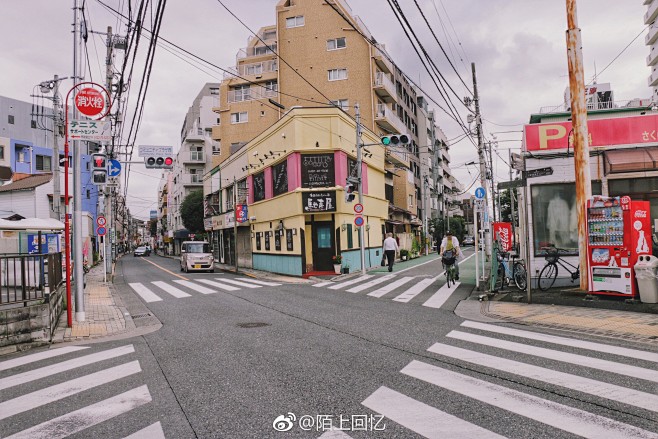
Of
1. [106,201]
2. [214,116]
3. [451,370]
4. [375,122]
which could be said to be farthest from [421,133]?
[451,370]

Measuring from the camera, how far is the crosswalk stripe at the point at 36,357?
6511 millimetres

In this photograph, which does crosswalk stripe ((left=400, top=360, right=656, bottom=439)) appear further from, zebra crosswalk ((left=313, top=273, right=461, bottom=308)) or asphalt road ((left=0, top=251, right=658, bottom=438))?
zebra crosswalk ((left=313, top=273, right=461, bottom=308))

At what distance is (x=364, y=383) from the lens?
16.1 feet

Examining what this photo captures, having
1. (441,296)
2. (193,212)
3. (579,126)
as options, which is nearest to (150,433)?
(441,296)

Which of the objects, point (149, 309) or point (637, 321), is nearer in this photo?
point (637, 321)

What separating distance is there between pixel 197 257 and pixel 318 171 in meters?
9.91

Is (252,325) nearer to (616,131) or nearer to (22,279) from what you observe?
(22,279)

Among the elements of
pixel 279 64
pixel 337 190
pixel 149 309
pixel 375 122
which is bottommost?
pixel 149 309

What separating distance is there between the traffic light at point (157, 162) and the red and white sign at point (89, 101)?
6919 millimetres

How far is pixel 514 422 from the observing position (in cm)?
381

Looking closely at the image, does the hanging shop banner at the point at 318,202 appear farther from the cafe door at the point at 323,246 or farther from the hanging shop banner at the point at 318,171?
the cafe door at the point at 323,246

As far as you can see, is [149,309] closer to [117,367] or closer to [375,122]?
[117,367]

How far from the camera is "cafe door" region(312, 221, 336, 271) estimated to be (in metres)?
22.5

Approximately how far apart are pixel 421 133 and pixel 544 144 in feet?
146
